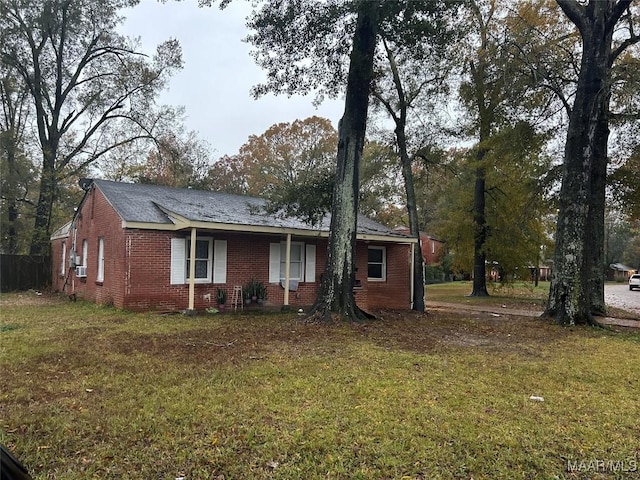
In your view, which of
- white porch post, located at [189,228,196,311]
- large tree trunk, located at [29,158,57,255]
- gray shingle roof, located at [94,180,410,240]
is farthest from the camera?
large tree trunk, located at [29,158,57,255]

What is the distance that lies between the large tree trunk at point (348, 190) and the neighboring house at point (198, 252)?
2.64 meters

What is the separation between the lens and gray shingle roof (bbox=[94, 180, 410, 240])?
11.9 m

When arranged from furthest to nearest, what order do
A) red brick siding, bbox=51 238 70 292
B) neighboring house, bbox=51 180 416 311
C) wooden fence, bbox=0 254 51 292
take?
1. wooden fence, bbox=0 254 51 292
2. red brick siding, bbox=51 238 70 292
3. neighboring house, bbox=51 180 416 311

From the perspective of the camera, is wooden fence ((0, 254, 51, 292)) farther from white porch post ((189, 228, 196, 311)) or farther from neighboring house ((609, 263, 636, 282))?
neighboring house ((609, 263, 636, 282))

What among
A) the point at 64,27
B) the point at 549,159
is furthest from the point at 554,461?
the point at 64,27

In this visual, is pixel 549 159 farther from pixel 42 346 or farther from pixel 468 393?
pixel 42 346

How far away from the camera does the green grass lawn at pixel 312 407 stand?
3.17 meters

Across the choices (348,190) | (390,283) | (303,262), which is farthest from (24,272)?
(348,190)

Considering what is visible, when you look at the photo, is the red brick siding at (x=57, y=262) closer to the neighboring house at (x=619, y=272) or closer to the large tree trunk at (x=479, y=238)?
the large tree trunk at (x=479, y=238)

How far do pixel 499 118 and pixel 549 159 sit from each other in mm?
3882

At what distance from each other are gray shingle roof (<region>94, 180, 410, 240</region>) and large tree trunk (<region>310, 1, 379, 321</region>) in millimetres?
2791

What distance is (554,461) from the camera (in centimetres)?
325

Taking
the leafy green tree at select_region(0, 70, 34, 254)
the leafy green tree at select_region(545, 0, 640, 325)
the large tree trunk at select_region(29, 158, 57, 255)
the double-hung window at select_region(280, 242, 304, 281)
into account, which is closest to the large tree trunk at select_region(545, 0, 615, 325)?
the leafy green tree at select_region(545, 0, 640, 325)

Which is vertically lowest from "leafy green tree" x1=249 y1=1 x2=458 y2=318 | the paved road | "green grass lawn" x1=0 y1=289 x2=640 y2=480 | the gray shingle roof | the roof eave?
the paved road
